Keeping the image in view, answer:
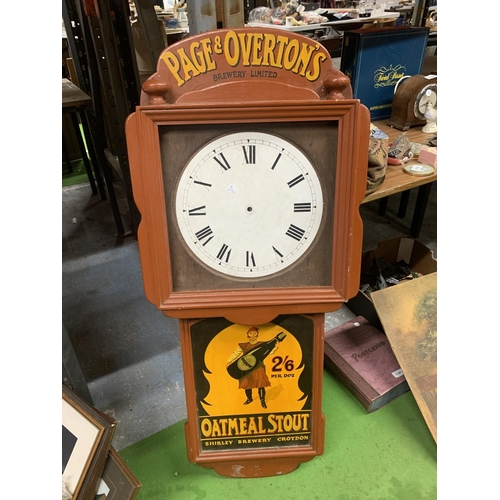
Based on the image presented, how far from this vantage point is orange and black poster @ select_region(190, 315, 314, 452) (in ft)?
4.16

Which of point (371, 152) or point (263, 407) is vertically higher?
point (371, 152)

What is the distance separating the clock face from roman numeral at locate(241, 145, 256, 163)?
147 centimetres

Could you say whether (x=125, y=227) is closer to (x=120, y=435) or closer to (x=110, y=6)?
(x=110, y=6)

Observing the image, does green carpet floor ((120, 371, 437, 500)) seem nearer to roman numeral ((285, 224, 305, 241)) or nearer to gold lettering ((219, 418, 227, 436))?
gold lettering ((219, 418, 227, 436))

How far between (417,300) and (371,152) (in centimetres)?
71

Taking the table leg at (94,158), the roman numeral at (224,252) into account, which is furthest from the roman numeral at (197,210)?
the table leg at (94,158)

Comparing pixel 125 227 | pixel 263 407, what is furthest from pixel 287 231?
pixel 125 227

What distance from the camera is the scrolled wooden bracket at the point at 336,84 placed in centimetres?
90

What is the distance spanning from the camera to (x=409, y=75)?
2.25 m

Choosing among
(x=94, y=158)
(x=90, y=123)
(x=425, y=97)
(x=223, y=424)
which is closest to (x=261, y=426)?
(x=223, y=424)

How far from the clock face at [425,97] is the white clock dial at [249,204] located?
140 centimetres

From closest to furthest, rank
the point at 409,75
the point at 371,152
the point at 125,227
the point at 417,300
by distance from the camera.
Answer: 1. the point at 371,152
2. the point at 417,300
3. the point at 409,75
4. the point at 125,227

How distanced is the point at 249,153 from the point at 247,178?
58 millimetres

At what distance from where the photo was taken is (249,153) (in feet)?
3.17
